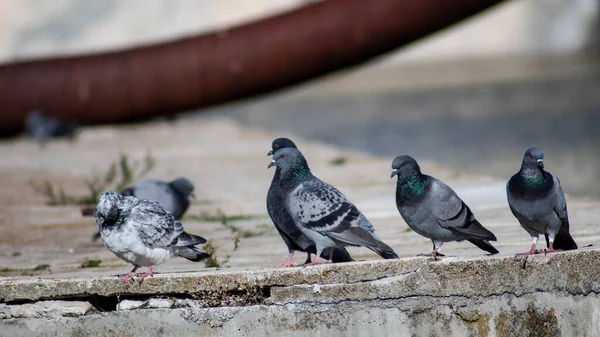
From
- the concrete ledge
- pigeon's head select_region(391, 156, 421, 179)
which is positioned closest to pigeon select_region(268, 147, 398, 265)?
the concrete ledge

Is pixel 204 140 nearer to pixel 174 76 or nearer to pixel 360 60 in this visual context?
pixel 174 76

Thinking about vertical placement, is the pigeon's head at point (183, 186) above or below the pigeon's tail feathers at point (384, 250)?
above

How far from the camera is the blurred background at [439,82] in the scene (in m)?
14.4

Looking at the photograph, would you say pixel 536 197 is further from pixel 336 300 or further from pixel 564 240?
pixel 336 300

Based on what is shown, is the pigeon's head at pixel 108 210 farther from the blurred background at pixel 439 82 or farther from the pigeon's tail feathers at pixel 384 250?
the blurred background at pixel 439 82

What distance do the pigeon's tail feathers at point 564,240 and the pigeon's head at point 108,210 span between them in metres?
1.86

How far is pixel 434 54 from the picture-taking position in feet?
95.8

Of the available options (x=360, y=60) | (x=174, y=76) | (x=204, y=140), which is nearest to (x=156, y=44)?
(x=174, y=76)

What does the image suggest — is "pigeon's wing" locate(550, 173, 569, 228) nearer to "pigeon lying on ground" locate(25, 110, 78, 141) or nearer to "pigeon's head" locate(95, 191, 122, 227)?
"pigeon's head" locate(95, 191, 122, 227)

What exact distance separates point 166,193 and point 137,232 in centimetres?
173

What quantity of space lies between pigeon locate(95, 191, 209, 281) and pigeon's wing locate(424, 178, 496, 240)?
1.05 meters

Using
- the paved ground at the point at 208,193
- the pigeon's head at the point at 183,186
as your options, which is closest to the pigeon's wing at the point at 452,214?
the paved ground at the point at 208,193

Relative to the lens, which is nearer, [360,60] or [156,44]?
[360,60]

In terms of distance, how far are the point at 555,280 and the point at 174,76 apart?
28.3 ft
